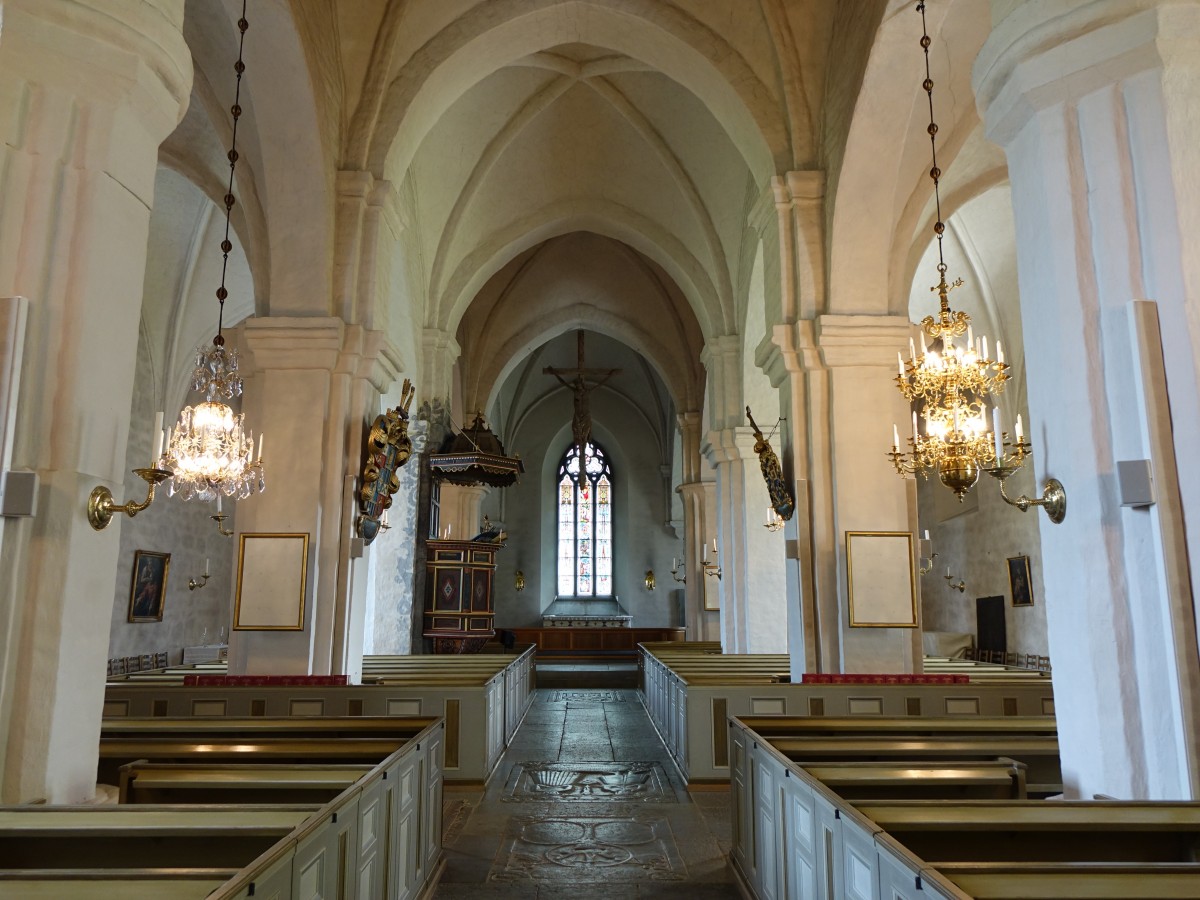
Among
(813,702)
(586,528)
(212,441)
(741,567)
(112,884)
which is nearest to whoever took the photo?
(112,884)

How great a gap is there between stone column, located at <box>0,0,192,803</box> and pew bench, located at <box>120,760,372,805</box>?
228mm

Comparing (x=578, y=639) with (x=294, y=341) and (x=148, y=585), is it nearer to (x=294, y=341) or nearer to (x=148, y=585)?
(x=148, y=585)

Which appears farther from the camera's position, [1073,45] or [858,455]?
[858,455]

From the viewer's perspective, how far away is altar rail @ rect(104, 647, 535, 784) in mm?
7359

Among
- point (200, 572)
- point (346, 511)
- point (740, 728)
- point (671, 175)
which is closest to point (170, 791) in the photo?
point (740, 728)

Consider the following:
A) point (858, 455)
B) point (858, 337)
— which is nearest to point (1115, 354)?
point (858, 455)

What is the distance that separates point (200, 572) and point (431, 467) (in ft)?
16.1

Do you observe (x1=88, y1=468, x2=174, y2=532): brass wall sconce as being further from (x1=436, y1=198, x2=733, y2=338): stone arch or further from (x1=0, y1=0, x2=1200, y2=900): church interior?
(x1=436, y1=198, x2=733, y2=338): stone arch

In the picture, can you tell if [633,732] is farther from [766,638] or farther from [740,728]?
[740,728]

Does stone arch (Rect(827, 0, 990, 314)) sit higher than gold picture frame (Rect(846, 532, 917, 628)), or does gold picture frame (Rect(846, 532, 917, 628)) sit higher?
stone arch (Rect(827, 0, 990, 314))

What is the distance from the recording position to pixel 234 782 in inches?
155

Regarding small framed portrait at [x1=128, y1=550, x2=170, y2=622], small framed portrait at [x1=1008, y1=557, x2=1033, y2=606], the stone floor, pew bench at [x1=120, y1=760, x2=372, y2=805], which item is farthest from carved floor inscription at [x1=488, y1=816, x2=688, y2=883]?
small framed portrait at [x1=1008, y1=557, x2=1033, y2=606]

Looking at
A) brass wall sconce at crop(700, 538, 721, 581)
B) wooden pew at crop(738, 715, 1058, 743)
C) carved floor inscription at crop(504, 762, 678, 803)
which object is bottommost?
carved floor inscription at crop(504, 762, 678, 803)

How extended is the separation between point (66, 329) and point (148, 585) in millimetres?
12780
